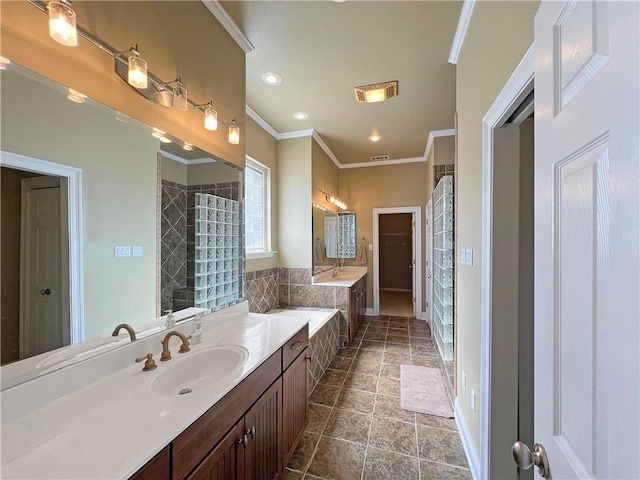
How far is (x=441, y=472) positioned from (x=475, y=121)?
2192 millimetres

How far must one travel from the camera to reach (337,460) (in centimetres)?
172

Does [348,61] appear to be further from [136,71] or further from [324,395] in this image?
[324,395]

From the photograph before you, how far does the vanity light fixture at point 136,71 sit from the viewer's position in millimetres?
1174

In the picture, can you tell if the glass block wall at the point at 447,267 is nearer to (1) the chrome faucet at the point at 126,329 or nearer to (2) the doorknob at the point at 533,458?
(2) the doorknob at the point at 533,458

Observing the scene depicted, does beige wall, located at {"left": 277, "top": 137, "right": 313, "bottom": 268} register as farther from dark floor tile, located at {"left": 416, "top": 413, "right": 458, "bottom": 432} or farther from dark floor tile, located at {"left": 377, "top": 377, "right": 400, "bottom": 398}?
dark floor tile, located at {"left": 416, "top": 413, "right": 458, "bottom": 432}

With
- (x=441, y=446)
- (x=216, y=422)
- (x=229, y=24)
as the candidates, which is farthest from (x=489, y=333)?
(x=229, y=24)

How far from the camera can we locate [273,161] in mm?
3668

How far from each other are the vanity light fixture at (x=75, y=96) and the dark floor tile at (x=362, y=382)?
Result: 2.82m

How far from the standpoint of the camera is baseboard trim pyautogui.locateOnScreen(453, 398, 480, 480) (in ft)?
5.09

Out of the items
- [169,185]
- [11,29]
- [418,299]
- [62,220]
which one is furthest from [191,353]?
[418,299]

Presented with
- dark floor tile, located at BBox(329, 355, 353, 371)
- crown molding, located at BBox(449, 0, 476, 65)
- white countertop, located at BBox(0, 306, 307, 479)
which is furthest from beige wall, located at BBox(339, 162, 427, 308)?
white countertop, located at BBox(0, 306, 307, 479)

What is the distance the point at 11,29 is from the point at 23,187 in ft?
1.70

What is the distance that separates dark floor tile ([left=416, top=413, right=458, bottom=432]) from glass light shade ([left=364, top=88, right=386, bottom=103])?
2.98 metres

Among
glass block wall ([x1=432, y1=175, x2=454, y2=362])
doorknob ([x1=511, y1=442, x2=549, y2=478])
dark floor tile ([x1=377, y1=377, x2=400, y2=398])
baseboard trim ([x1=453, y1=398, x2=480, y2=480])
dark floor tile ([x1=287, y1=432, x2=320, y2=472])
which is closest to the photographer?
doorknob ([x1=511, y1=442, x2=549, y2=478])
